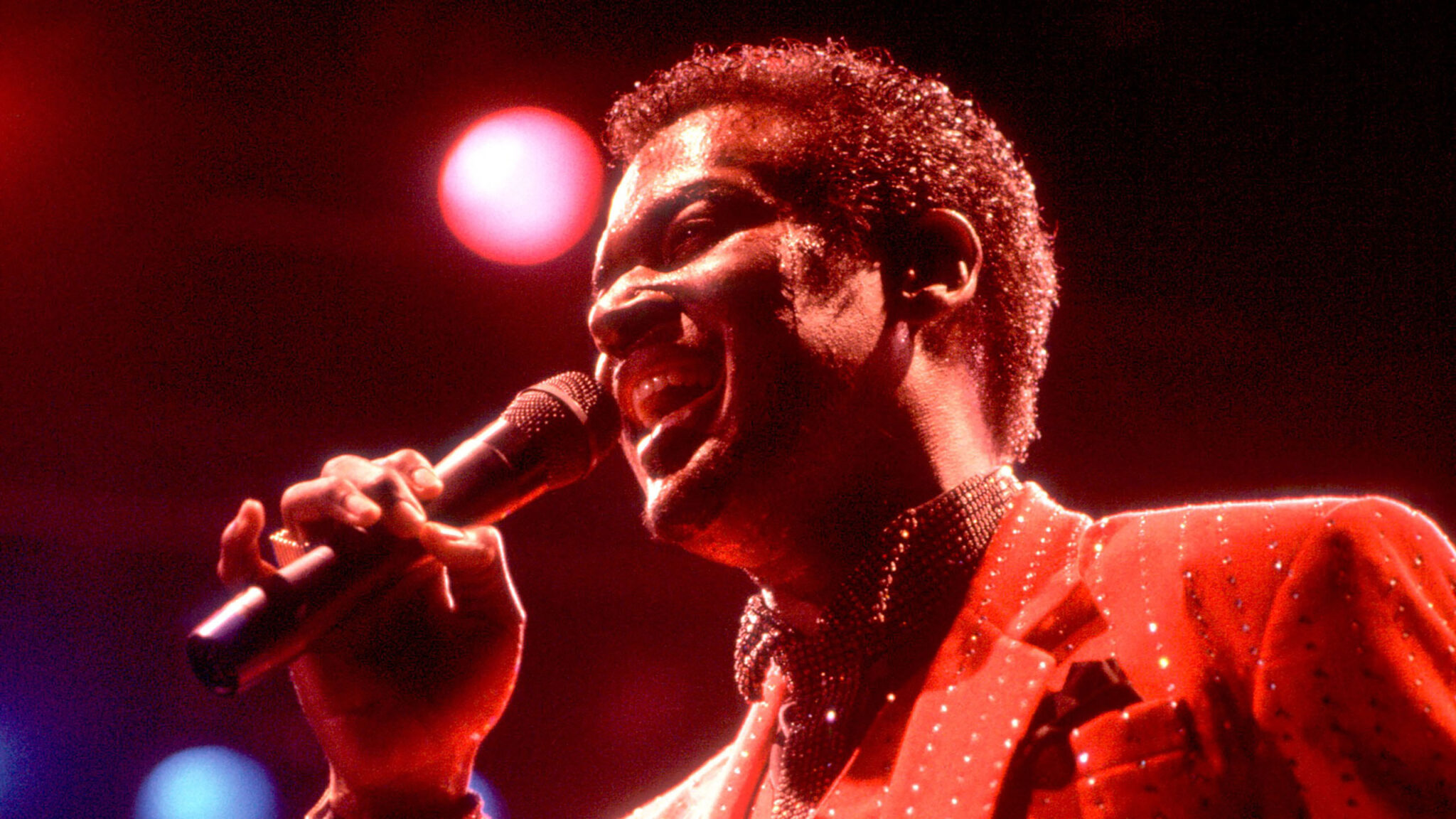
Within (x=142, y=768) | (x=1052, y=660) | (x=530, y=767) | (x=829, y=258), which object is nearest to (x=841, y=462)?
(x=829, y=258)

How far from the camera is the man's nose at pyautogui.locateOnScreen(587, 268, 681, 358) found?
1.74 m

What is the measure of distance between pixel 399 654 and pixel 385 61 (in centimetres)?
228

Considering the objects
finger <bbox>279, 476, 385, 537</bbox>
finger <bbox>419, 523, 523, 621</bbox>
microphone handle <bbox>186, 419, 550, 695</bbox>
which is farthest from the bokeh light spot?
finger <bbox>279, 476, 385, 537</bbox>

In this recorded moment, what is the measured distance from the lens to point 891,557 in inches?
64.6

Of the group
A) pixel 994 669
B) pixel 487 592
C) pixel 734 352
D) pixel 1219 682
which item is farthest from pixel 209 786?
pixel 1219 682

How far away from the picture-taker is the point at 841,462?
5.58 feet

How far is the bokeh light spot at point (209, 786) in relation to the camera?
411cm

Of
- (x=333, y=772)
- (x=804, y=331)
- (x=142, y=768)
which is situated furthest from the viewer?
(x=142, y=768)

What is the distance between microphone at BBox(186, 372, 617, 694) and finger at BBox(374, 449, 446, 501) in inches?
1.0

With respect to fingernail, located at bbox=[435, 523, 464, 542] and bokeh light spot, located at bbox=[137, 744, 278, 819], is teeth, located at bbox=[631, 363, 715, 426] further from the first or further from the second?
bokeh light spot, located at bbox=[137, 744, 278, 819]

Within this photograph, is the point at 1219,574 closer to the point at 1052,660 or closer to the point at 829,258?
the point at 1052,660

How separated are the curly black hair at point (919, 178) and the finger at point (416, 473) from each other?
0.77 meters

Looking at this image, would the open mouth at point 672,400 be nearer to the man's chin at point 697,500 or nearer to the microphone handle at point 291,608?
the man's chin at point 697,500

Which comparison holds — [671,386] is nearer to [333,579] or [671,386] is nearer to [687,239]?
[687,239]
